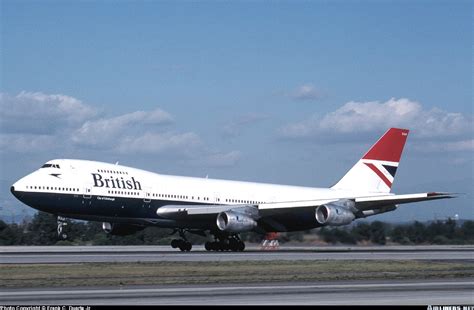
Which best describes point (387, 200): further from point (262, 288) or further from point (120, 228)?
point (262, 288)

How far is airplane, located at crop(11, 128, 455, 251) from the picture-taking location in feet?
165

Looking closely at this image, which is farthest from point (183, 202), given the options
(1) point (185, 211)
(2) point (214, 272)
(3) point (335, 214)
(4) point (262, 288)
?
(4) point (262, 288)

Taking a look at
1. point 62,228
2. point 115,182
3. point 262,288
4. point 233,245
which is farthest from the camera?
point 233,245

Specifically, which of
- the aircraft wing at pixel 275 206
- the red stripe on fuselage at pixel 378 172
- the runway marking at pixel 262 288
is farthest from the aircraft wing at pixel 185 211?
the runway marking at pixel 262 288

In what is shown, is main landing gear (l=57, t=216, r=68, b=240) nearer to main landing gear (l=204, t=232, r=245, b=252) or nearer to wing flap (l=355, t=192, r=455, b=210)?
main landing gear (l=204, t=232, r=245, b=252)

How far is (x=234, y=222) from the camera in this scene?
5144cm

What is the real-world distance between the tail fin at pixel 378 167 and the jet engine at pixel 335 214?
24.7 feet

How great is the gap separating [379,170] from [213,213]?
1436cm

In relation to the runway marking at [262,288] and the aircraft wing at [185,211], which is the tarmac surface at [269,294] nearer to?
the runway marking at [262,288]

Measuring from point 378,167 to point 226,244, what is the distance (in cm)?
1363

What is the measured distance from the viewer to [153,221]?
52.3 meters

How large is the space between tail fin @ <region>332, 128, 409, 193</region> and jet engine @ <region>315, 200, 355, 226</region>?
754 centimetres

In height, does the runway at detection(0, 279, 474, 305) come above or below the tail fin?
below

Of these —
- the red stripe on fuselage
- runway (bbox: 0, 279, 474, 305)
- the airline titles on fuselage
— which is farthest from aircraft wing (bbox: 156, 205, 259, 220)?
runway (bbox: 0, 279, 474, 305)
